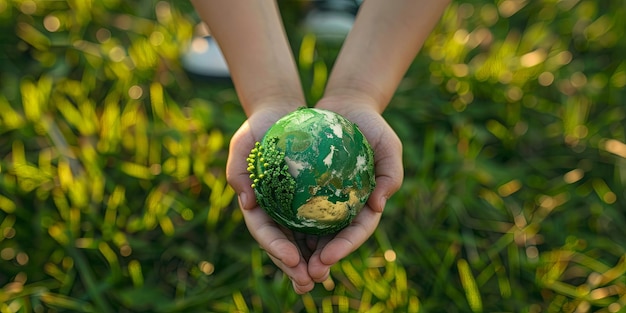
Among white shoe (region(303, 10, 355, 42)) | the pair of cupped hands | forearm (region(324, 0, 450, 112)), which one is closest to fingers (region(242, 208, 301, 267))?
the pair of cupped hands

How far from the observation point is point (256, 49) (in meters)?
1.51

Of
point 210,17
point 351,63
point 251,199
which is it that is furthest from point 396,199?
point 210,17

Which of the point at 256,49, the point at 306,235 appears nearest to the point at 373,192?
the point at 306,235

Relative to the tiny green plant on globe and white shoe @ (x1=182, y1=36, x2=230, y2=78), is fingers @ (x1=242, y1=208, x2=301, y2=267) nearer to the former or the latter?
the tiny green plant on globe

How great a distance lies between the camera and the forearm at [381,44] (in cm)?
149

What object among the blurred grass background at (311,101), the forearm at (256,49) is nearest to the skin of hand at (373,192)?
the forearm at (256,49)

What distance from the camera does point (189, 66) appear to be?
2100 mm

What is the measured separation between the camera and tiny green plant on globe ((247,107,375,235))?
125 cm

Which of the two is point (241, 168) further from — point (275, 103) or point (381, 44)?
point (381, 44)

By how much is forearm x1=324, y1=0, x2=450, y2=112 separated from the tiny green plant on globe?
0.76ft

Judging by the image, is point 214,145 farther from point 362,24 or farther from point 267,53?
point 362,24

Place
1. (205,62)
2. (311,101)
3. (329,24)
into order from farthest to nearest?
(329,24) < (205,62) < (311,101)

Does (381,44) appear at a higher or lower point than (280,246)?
higher

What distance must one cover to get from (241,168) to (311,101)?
1.99 feet
